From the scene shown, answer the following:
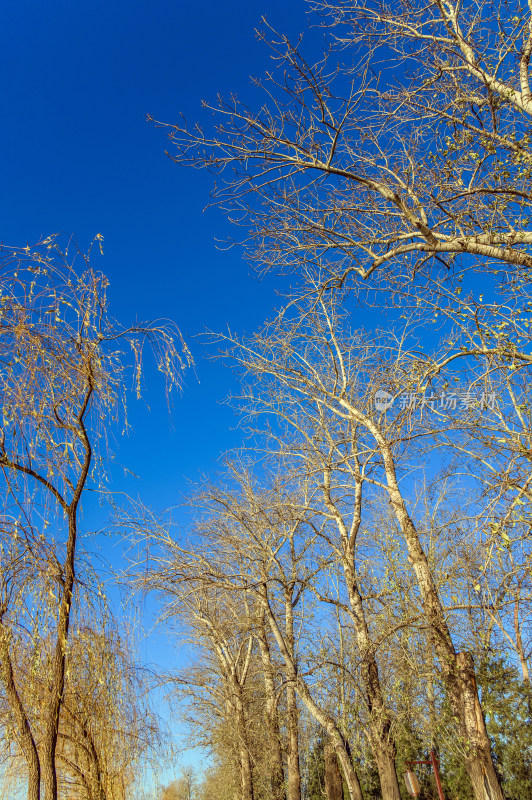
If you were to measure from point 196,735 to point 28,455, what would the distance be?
15.8 m

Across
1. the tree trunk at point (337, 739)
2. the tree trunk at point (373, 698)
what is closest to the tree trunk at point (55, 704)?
the tree trunk at point (373, 698)

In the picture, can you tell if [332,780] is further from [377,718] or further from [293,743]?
[377,718]

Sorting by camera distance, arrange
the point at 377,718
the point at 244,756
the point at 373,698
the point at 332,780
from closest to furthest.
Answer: the point at 377,718 → the point at 373,698 → the point at 332,780 → the point at 244,756

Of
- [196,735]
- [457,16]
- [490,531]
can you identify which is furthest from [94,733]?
[196,735]

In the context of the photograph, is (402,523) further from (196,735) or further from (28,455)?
(196,735)

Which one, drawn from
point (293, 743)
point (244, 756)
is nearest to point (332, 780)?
point (293, 743)

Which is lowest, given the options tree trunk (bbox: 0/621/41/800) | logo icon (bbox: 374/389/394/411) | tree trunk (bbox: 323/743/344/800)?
tree trunk (bbox: 323/743/344/800)

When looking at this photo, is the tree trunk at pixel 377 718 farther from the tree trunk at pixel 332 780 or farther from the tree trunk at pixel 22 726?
the tree trunk at pixel 22 726

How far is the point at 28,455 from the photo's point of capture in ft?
13.1

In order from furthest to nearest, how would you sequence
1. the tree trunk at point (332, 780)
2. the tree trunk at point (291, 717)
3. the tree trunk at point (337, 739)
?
the tree trunk at point (332, 780), the tree trunk at point (291, 717), the tree trunk at point (337, 739)

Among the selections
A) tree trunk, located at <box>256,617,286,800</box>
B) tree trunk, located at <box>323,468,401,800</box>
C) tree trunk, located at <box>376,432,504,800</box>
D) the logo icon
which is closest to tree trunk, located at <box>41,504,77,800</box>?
tree trunk, located at <box>376,432,504,800</box>

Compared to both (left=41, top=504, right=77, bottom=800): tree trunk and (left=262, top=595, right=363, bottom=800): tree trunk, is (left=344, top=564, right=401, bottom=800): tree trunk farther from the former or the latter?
(left=41, top=504, right=77, bottom=800): tree trunk

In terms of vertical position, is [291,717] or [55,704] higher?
[291,717]

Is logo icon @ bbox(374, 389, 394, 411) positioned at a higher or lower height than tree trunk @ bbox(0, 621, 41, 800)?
higher
